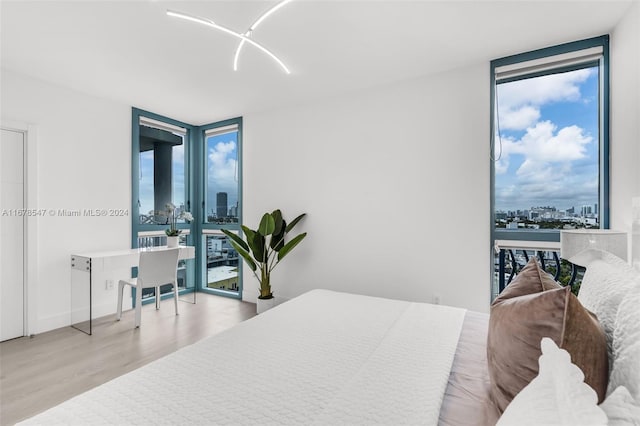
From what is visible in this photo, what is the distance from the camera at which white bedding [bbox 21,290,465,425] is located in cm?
100

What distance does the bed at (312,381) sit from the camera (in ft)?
3.27

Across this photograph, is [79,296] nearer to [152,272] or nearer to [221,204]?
[152,272]

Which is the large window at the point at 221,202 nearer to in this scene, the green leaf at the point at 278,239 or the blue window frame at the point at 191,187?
the blue window frame at the point at 191,187

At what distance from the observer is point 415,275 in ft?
10.3

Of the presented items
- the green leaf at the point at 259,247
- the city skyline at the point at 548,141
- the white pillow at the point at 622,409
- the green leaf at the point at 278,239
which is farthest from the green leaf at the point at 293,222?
the white pillow at the point at 622,409

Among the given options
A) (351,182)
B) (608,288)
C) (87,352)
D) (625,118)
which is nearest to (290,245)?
(351,182)

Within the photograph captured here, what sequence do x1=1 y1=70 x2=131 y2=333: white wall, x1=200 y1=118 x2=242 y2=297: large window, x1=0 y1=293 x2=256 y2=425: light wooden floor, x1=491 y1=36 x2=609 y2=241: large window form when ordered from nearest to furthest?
x1=0 y1=293 x2=256 y2=425: light wooden floor → x1=491 y1=36 x2=609 y2=241: large window → x1=1 y1=70 x2=131 y2=333: white wall → x1=200 y1=118 x2=242 y2=297: large window

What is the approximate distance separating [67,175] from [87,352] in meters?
1.91

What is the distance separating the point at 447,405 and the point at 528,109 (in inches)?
106

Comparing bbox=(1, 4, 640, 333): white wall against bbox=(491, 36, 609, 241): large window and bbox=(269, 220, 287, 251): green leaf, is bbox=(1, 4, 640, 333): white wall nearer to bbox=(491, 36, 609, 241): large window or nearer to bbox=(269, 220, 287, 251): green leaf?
bbox=(491, 36, 609, 241): large window

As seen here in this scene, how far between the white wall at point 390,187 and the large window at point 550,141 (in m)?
0.17

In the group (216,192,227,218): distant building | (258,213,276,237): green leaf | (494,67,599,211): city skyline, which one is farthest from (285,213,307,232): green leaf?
(494,67,599,211): city skyline

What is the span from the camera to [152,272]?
3355 millimetres

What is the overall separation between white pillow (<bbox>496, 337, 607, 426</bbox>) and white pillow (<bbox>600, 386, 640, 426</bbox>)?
0.28 feet
